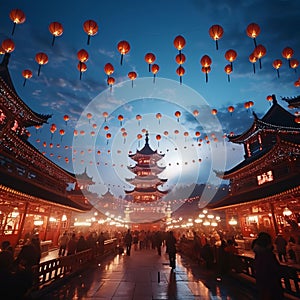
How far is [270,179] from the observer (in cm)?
1720

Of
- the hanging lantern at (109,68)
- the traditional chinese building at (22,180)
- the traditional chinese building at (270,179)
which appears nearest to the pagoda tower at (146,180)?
the traditional chinese building at (270,179)

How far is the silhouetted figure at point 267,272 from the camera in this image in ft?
11.7

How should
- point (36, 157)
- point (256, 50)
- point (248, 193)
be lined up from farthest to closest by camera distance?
1. point (248, 193)
2. point (36, 157)
3. point (256, 50)

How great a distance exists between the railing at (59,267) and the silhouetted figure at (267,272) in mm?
5366

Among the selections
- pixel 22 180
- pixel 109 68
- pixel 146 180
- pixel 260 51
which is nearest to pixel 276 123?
pixel 260 51

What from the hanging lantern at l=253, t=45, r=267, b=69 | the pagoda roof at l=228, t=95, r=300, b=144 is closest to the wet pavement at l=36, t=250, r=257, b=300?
the hanging lantern at l=253, t=45, r=267, b=69

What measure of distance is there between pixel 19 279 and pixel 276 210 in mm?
16701

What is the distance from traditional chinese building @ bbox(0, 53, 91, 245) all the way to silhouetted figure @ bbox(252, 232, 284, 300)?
10.6 metres

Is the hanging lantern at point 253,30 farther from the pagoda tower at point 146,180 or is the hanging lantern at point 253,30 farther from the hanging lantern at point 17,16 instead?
the pagoda tower at point 146,180

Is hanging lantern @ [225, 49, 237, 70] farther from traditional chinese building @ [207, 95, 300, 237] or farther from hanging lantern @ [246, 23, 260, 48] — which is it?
traditional chinese building @ [207, 95, 300, 237]

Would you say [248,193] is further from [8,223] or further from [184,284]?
[8,223]

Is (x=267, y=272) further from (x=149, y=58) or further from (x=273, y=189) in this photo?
(x=273, y=189)

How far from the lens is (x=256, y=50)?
339 inches

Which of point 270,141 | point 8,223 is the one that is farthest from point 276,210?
point 8,223
